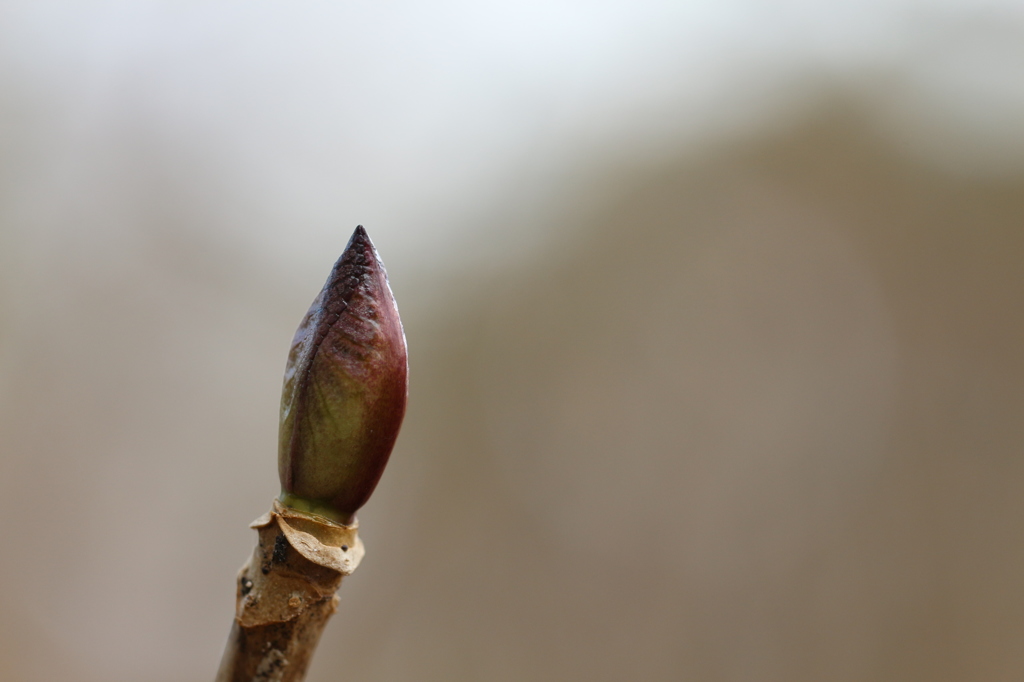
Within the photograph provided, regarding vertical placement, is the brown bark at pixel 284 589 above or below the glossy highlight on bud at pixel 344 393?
below

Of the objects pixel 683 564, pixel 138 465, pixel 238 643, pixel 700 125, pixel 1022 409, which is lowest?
pixel 138 465

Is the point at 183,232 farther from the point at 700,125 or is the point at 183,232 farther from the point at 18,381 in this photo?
the point at 700,125

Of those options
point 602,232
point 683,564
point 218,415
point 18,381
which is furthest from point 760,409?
point 18,381

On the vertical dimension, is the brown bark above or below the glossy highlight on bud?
below

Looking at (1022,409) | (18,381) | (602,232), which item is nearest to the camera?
(1022,409)
